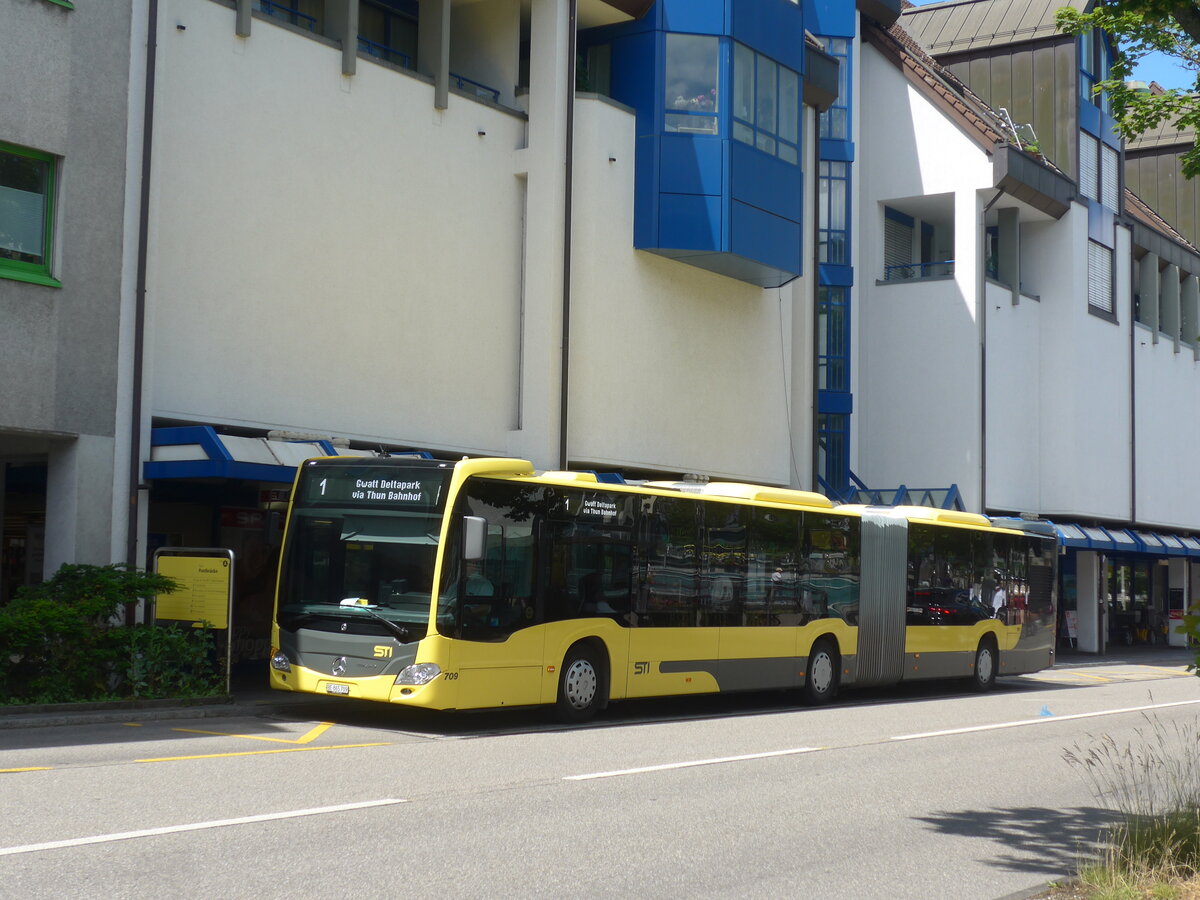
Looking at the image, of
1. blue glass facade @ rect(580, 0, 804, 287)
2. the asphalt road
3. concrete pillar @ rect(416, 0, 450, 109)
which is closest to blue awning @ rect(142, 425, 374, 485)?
the asphalt road

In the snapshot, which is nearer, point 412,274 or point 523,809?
point 523,809

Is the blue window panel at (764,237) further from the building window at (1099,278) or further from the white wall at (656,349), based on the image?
the building window at (1099,278)

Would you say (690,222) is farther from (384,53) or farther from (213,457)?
(213,457)

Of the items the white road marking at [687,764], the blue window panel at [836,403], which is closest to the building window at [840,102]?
the blue window panel at [836,403]

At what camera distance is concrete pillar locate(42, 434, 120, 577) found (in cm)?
1700

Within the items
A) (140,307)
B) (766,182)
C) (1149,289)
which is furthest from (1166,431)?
(140,307)

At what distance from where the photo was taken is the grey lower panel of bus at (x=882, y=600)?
2192 cm

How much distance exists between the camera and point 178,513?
2189 centimetres

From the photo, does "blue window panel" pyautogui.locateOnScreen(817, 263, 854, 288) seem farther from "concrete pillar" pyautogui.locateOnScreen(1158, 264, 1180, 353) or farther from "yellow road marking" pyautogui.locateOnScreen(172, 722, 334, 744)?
"yellow road marking" pyautogui.locateOnScreen(172, 722, 334, 744)

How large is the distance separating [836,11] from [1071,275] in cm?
996

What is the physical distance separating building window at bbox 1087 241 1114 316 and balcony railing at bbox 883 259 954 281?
189 inches

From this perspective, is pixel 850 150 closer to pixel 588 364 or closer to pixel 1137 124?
pixel 588 364

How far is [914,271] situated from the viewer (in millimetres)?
38188

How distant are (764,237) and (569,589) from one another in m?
12.8
